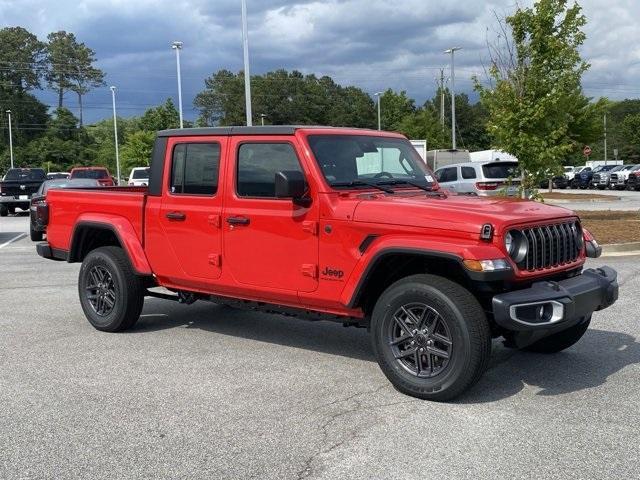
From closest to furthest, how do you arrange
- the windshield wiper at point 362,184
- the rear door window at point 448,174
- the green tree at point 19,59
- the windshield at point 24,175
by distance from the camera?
the windshield wiper at point 362,184 < the rear door window at point 448,174 < the windshield at point 24,175 < the green tree at point 19,59

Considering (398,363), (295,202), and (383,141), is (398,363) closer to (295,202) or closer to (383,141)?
(295,202)

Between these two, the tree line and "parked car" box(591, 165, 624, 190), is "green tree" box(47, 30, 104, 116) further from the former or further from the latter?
"parked car" box(591, 165, 624, 190)

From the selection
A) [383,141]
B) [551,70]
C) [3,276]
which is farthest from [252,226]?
[551,70]

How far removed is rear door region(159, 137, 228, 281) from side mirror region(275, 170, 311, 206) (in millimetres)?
922

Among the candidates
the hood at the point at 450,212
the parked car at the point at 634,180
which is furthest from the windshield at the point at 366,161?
the parked car at the point at 634,180

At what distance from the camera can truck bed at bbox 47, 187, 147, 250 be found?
→ 22.5 ft

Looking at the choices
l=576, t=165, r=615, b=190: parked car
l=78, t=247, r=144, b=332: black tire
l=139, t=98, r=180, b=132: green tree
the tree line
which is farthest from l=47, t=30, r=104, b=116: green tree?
l=78, t=247, r=144, b=332: black tire

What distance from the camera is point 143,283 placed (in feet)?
23.3

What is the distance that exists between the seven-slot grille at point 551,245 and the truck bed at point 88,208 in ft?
11.9

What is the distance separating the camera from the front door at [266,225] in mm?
5543

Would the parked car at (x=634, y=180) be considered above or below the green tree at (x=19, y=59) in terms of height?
below

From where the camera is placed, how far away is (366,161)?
5.99m

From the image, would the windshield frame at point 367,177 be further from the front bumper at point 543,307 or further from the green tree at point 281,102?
the green tree at point 281,102

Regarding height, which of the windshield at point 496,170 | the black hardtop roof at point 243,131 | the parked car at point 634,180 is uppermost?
the black hardtop roof at point 243,131
